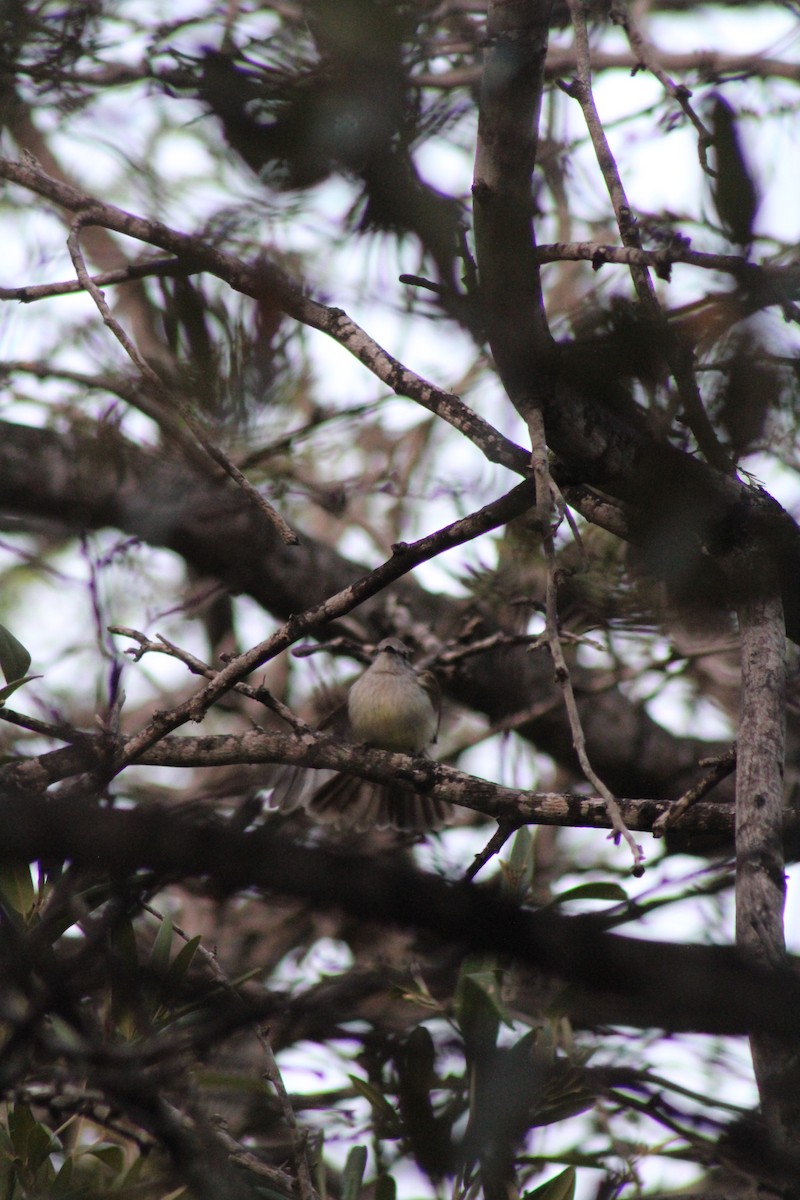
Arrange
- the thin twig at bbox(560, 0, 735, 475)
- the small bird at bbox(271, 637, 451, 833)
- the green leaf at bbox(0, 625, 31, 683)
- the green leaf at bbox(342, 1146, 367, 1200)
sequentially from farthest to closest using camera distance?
the small bird at bbox(271, 637, 451, 833) < the green leaf at bbox(0, 625, 31, 683) < the green leaf at bbox(342, 1146, 367, 1200) < the thin twig at bbox(560, 0, 735, 475)

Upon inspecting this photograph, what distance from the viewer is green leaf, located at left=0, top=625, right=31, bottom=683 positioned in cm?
287

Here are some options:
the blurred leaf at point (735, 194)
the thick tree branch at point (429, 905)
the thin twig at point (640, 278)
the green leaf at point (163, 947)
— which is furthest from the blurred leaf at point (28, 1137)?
the blurred leaf at point (735, 194)

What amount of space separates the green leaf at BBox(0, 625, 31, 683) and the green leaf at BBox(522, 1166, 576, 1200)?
1.77 m

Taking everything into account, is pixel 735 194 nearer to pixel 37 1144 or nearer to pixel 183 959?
pixel 183 959

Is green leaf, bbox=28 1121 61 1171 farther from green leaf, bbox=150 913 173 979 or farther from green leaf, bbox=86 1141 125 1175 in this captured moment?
green leaf, bbox=150 913 173 979

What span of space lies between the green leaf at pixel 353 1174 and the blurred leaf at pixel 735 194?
7.33 feet

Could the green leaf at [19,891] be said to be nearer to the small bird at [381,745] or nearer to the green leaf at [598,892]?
the green leaf at [598,892]

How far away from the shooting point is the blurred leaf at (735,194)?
7.59ft

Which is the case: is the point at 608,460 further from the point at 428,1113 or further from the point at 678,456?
the point at 428,1113

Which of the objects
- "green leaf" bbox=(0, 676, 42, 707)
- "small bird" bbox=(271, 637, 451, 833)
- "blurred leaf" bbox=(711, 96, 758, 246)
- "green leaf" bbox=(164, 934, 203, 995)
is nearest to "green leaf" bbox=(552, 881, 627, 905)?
"green leaf" bbox=(164, 934, 203, 995)

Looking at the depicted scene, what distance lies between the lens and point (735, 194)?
7.64ft

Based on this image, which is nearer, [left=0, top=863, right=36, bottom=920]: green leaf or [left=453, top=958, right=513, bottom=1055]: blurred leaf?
[left=453, top=958, right=513, bottom=1055]: blurred leaf

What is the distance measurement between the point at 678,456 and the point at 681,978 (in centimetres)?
165

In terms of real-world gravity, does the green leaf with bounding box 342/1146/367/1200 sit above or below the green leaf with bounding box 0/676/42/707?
below
